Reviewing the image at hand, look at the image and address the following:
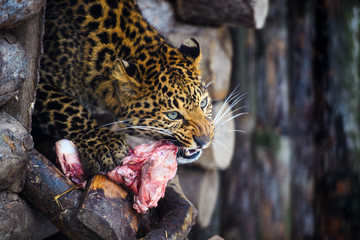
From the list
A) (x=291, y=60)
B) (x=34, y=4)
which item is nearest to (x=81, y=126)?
(x=34, y=4)

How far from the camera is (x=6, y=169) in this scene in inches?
82.6

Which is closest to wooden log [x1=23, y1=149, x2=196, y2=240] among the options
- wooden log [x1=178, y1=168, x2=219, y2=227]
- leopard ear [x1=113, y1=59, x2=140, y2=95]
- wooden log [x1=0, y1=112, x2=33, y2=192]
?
wooden log [x1=0, y1=112, x2=33, y2=192]

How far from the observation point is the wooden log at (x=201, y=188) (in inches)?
162

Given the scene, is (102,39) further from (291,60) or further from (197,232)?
(291,60)

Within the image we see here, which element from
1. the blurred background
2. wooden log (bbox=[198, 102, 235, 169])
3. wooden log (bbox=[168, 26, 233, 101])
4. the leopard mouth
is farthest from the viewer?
the blurred background

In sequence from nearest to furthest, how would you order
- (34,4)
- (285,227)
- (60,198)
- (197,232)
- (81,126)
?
(34,4) < (60,198) < (81,126) < (197,232) < (285,227)

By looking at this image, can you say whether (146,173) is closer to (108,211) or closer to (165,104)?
(108,211)

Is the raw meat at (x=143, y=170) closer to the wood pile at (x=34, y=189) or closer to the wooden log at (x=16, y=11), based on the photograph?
the wood pile at (x=34, y=189)

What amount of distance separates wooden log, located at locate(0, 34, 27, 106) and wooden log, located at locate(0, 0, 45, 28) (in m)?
0.11

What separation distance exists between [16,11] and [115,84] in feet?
2.67

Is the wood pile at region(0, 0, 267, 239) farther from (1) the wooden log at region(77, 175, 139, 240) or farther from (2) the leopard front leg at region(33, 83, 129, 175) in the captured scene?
(2) the leopard front leg at region(33, 83, 129, 175)

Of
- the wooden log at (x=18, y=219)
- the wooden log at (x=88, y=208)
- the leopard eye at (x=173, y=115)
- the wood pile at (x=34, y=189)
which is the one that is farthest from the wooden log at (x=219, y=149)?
the wooden log at (x=18, y=219)

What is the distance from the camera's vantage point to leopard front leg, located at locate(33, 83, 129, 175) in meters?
2.45

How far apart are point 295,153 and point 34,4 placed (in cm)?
363
